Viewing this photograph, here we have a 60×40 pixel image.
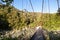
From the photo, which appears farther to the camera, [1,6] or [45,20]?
[1,6]

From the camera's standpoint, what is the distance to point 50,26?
10.5 m

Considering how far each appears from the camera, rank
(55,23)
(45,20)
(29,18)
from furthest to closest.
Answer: (29,18) < (55,23) < (45,20)

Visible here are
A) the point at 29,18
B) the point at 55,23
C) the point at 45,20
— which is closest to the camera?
the point at 45,20

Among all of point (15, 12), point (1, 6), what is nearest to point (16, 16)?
point (15, 12)

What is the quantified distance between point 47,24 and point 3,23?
263cm

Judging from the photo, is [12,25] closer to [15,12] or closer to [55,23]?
[15,12]

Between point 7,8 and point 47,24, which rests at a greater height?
point 7,8

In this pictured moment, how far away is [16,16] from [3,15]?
74 cm

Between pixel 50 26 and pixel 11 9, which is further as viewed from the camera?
pixel 11 9

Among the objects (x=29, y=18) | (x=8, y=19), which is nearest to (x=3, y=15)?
(x=8, y=19)

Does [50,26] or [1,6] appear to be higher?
[1,6]

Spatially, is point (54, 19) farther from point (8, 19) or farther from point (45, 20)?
point (8, 19)

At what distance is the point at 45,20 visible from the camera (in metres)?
10.0

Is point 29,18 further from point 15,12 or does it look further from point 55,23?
point 55,23
